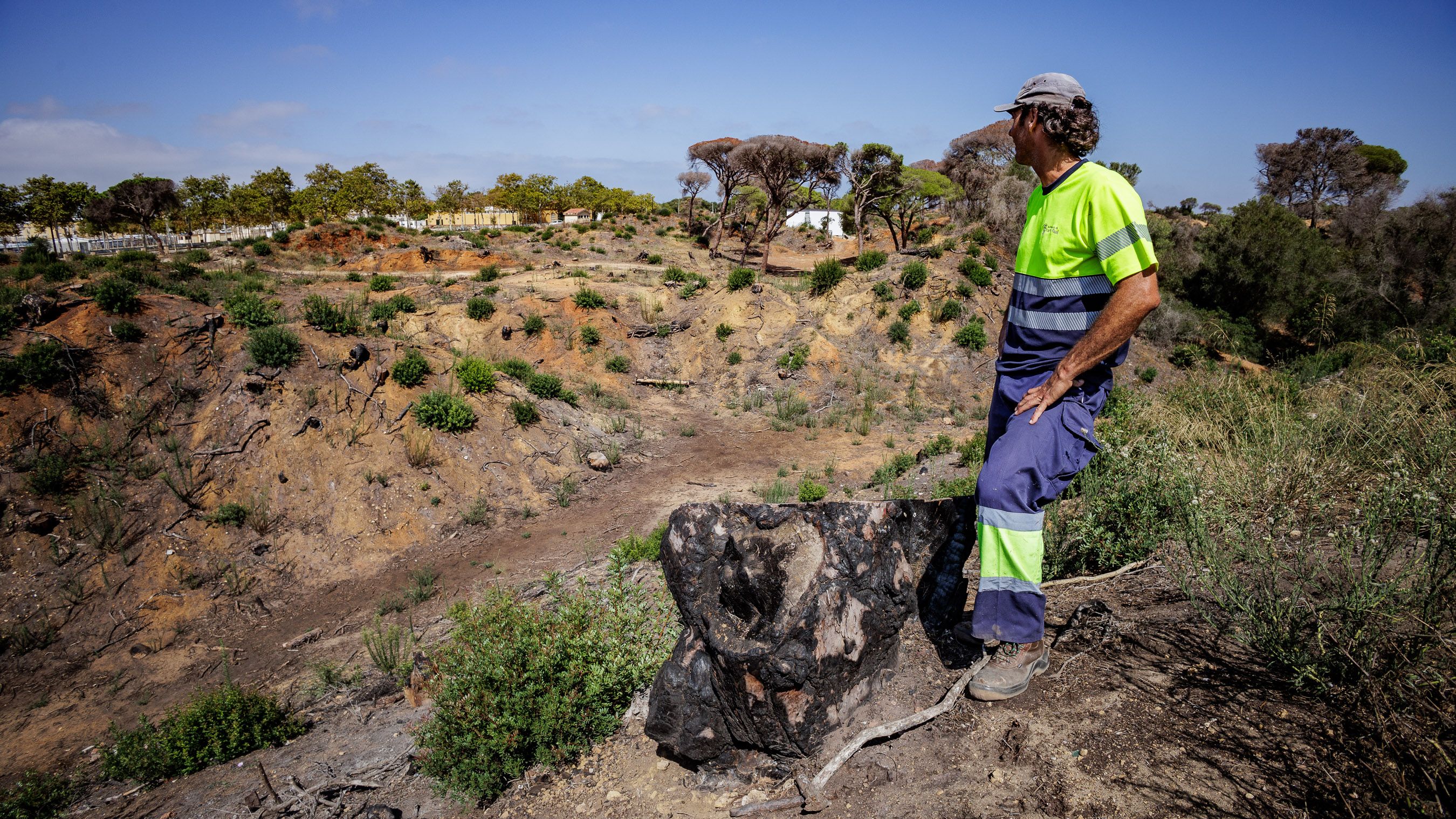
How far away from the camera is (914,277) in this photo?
55.9 feet

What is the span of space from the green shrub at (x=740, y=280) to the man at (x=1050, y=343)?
49.8 feet

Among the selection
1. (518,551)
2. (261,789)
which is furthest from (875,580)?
(518,551)

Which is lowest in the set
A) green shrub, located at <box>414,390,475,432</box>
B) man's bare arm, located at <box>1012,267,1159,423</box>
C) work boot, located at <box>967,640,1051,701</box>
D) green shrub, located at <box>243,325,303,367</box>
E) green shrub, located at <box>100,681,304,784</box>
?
green shrub, located at <box>100,681,304,784</box>

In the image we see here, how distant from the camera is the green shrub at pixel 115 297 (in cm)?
915

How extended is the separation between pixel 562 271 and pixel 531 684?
2047 cm

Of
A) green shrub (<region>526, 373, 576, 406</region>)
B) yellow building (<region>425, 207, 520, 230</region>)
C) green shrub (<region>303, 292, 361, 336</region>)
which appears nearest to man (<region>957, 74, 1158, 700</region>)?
green shrub (<region>526, 373, 576, 406</region>)

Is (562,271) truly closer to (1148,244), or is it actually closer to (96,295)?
(96,295)

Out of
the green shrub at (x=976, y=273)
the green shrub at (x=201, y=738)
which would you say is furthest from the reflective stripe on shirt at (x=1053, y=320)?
the green shrub at (x=976, y=273)

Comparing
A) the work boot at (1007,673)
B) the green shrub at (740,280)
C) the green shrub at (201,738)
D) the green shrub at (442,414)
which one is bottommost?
the green shrub at (201,738)

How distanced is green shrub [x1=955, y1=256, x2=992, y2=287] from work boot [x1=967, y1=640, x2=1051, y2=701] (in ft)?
54.7

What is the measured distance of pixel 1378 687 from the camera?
1973mm

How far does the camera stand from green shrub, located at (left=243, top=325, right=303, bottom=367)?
30.7ft

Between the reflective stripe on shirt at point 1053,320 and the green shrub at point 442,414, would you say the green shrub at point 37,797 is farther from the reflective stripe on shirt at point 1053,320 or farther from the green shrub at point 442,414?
the reflective stripe on shirt at point 1053,320

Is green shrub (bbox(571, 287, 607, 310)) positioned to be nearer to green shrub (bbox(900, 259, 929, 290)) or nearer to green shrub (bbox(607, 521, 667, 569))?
green shrub (bbox(900, 259, 929, 290))
